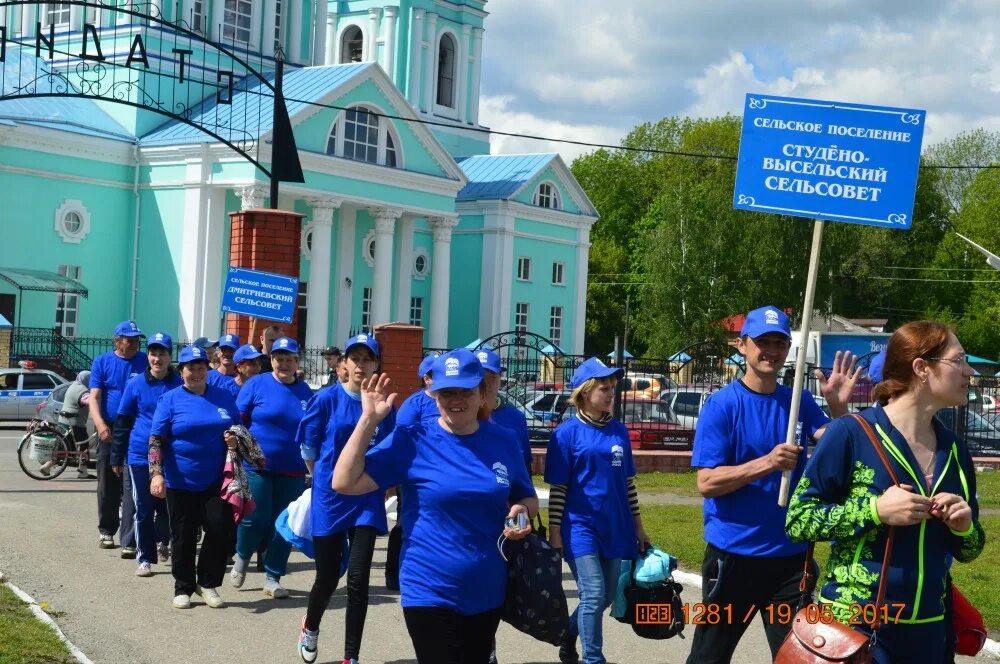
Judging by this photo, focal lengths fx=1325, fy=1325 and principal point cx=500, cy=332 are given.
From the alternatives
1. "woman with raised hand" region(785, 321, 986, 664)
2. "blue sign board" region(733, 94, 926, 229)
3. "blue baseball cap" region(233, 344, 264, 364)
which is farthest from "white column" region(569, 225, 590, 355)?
"woman with raised hand" region(785, 321, 986, 664)

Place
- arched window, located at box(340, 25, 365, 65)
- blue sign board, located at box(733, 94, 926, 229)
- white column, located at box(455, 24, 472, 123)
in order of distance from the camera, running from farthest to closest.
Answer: arched window, located at box(340, 25, 365, 65) < white column, located at box(455, 24, 472, 123) < blue sign board, located at box(733, 94, 926, 229)

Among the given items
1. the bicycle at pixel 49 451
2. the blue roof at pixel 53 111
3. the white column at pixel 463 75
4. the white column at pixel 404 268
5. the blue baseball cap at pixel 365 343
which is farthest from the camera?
the white column at pixel 463 75

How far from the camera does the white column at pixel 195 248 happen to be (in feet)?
139

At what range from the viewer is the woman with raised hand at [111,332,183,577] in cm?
1025

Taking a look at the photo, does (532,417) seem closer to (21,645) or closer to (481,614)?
(21,645)

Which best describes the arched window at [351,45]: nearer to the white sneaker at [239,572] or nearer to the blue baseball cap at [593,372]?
the white sneaker at [239,572]

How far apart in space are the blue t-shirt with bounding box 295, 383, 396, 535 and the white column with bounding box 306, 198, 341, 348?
3649cm

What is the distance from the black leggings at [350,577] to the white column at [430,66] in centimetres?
5121

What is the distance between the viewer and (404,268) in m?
49.3

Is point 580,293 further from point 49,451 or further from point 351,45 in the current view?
point 49,451

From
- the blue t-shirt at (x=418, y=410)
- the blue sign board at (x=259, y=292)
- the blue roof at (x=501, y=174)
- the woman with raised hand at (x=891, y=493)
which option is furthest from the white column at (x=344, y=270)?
the woman with raised hand at (x=891, y=493)

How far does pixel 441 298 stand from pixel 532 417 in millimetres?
30408

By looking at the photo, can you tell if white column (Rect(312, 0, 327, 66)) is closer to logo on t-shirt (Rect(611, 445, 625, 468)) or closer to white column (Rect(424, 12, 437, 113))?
white column (Rect(424, 12, 437, 113))

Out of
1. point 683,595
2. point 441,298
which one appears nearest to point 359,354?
point 683,595
